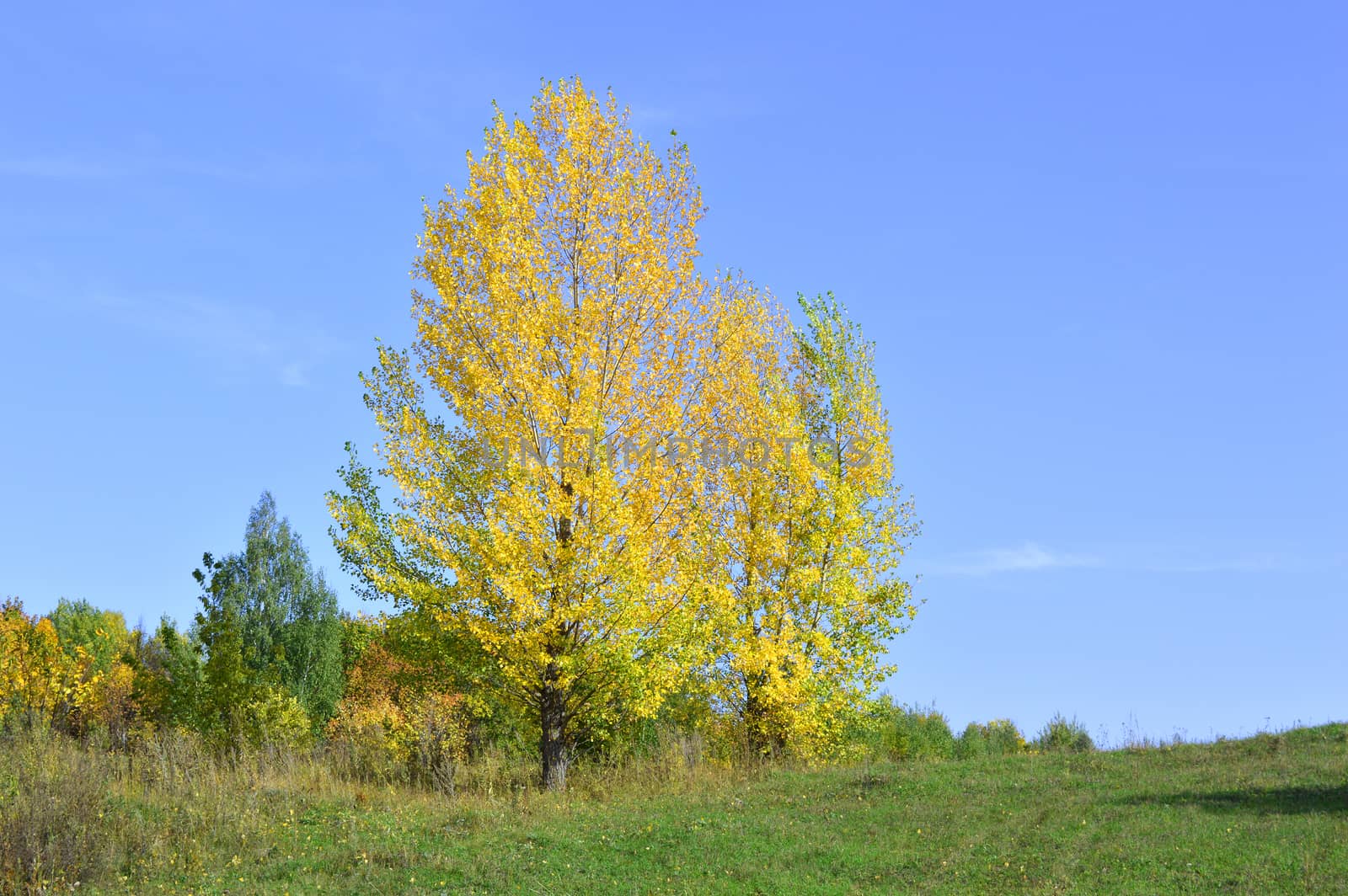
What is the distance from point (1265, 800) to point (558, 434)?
1180 centimetres

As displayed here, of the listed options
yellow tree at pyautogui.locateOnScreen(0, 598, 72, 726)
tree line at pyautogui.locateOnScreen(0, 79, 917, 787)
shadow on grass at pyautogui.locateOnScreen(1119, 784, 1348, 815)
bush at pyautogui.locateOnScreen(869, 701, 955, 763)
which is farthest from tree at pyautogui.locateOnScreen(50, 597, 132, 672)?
shadow on grass at pyautogui.locateOnScreen(1119, 784, 1348, 815)

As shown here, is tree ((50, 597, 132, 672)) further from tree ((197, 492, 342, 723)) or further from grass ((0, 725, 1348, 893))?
grass ((0, 725, 1348, 893))

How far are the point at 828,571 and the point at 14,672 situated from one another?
1992cm

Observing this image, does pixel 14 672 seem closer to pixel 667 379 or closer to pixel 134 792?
pixel 134 792

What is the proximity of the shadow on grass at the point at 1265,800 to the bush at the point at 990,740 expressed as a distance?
8480 millimetres

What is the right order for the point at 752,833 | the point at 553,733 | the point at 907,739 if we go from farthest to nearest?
the point at 907,739
the point at 553,733
the point at 752,833

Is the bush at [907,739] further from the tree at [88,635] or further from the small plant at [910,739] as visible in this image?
the tree at [88,635]

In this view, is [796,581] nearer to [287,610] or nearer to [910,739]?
[910,739]

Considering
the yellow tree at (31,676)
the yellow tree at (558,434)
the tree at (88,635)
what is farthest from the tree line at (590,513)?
the tree at (88,635)

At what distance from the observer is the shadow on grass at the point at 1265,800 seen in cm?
1459

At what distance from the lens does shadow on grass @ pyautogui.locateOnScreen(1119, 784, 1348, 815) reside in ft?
47.9

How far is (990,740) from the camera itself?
27.1m

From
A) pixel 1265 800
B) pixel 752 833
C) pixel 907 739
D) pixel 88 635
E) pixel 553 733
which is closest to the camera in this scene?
pixel 752 833

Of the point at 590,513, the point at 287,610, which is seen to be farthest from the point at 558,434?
the point at 287,610
